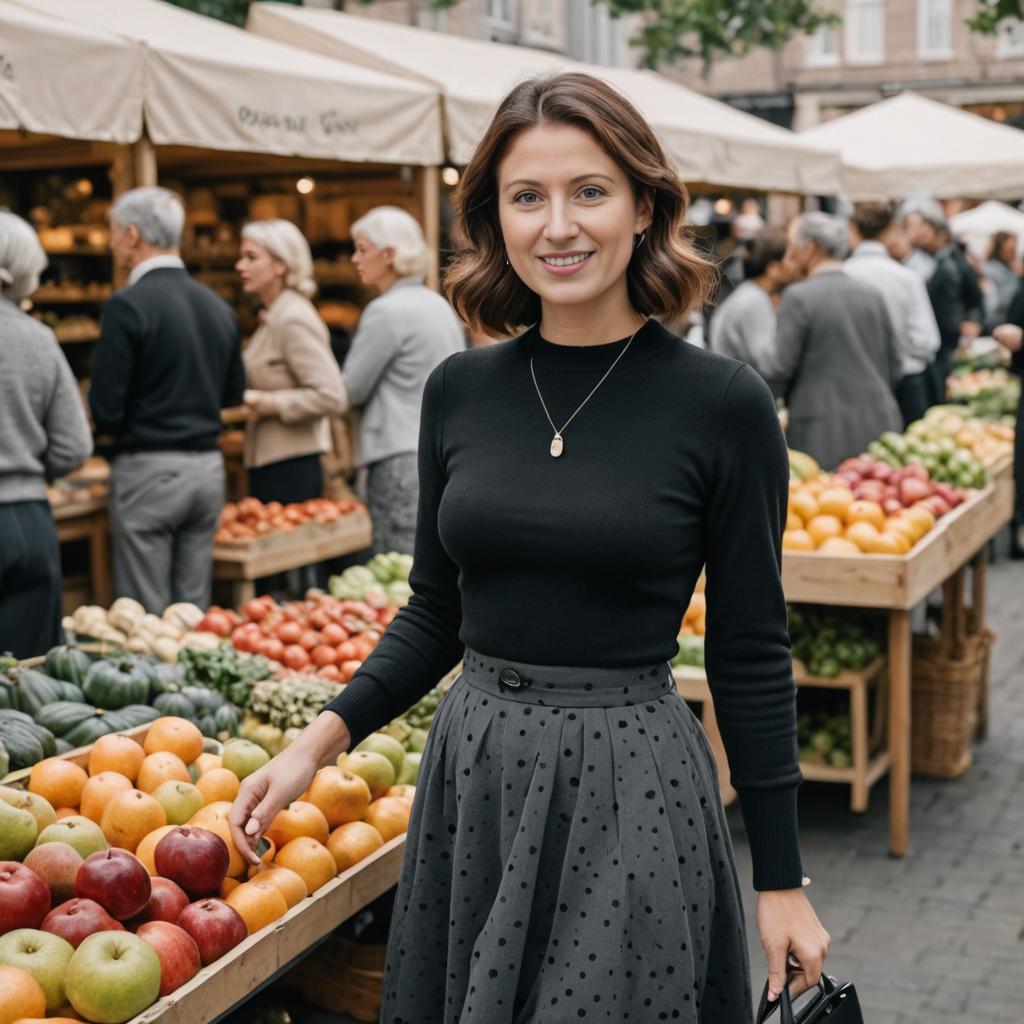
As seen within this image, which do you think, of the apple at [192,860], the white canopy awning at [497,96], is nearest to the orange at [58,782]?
the apple at [192,860]

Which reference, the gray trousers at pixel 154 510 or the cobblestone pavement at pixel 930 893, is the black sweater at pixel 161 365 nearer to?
the gray trousers at pixel 154 510

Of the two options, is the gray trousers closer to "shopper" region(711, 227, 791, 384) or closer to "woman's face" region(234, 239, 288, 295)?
"woman's face" region(234, 239, 288, 295)

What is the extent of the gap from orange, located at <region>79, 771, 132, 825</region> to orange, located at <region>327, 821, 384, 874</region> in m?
0.46

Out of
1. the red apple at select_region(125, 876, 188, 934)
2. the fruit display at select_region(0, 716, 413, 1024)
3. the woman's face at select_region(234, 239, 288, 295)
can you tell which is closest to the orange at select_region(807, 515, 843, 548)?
the fruit display at select_region(0, 716, 413, 1024)

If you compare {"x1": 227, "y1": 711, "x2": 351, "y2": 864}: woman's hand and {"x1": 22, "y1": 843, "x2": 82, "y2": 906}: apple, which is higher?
{"x1": 227, "y1": 711, "x2": 351, "y2": 864}: woman's hand

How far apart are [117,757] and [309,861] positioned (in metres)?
0.55

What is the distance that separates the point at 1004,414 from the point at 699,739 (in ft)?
32.1

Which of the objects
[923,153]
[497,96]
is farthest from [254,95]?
[923,153]

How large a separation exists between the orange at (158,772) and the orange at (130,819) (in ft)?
0.54

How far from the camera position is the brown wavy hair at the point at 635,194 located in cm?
200

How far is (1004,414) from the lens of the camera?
11.2 meters

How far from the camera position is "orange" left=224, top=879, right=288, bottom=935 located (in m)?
2.71

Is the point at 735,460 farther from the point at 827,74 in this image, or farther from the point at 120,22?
the point at 827,74

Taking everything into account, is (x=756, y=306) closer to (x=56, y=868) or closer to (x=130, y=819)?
(x=130, y=819)
